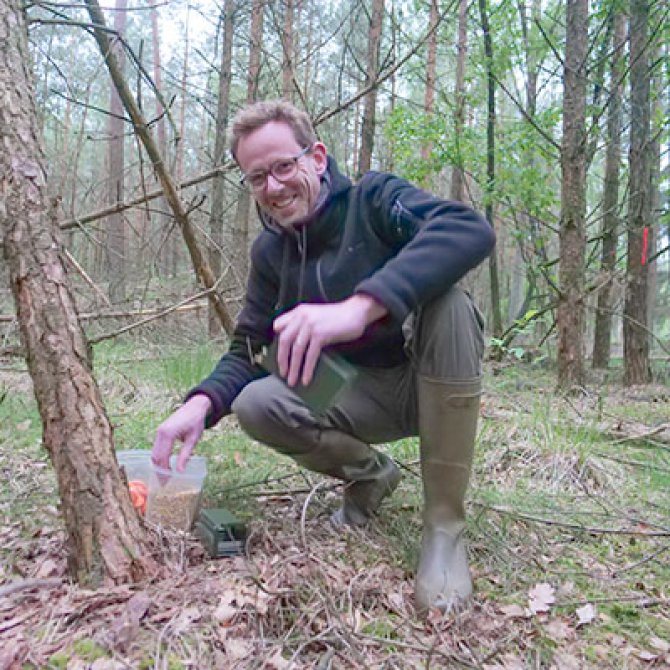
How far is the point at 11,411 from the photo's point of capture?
343cm

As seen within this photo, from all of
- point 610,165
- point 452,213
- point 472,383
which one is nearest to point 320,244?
point 452,213

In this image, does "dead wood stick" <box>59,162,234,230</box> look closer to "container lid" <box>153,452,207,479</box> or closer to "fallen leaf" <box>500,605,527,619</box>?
"container lid" <box>153,452,207,479</box>

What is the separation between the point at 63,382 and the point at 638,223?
5739 millimetres

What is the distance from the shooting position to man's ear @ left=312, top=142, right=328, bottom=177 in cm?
197

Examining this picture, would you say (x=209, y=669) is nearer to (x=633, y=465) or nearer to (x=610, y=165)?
(x=633, y=465)

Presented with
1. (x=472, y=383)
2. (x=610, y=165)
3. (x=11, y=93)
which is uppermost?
(x=610, y=165)

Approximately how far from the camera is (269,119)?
191cm

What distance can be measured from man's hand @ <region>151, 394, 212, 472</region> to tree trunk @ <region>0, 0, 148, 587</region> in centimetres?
16

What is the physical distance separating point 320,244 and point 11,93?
3.10 feet

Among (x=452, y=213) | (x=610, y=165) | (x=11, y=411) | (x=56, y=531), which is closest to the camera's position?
(x=452, y=213)

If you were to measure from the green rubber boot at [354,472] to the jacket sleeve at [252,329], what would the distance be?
31 centimetres

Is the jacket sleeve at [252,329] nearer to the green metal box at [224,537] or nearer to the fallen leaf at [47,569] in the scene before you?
the green metal box at [224,537]

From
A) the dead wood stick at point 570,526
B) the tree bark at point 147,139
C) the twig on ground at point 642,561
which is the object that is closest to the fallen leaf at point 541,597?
the twig on ground at point 642,561

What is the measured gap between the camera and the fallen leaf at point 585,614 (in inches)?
64.9
